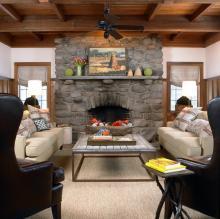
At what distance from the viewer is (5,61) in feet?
23.3

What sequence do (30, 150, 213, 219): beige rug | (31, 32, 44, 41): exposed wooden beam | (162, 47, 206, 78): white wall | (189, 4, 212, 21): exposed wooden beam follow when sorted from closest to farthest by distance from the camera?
(30, 150, 213, 219): beige rug → (189, 4, 212, 21): exposed wooden beam → (31, 32, 44, 41): exposed wooden beam → (162, 47, 206, 78): white wall

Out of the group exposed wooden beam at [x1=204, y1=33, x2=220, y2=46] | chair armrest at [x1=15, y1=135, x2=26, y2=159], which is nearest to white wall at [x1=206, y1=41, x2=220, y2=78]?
exposed wooden beam at [x1=204, y1=33, x2=220, y2=46]

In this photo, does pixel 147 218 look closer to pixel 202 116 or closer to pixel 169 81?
pixel 202 116

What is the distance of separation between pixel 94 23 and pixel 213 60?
3.21 metres

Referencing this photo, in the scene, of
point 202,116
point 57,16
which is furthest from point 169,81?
point 57,16

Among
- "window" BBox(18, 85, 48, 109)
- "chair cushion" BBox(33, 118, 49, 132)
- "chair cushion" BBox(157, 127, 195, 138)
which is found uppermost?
"window" BBox(18, 85, 48, 109)

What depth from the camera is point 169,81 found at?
7.59 metres

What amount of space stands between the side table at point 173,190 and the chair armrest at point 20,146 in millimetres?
2009

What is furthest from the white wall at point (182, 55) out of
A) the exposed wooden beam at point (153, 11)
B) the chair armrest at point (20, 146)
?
the chair armrest at point (20, 146)

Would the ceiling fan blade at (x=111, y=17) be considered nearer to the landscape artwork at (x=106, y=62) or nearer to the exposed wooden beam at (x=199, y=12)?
the exposed wooden beam at (x=199, y=12)

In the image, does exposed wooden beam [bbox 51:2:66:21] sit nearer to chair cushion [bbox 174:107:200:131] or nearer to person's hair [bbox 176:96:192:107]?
chair cushion [bbox 174:107:200:131]

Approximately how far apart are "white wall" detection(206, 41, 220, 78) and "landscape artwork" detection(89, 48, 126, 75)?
7.34 ft

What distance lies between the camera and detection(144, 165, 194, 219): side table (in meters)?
2.04

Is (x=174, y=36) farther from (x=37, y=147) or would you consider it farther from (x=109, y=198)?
(x=109, y=198)
